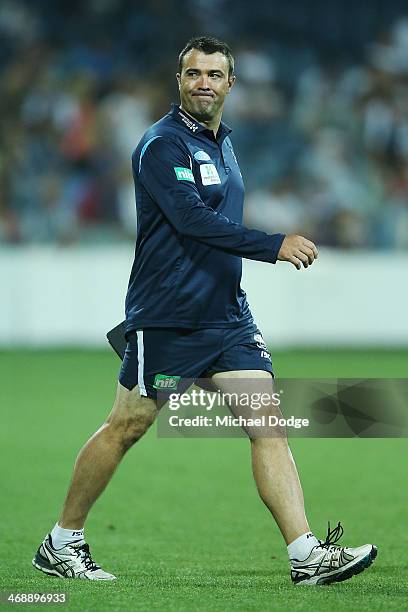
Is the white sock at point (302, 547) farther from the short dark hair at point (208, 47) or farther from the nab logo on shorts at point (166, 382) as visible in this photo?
the short dark hair at point (208, 47)

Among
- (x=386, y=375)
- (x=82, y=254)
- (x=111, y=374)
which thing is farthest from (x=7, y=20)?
(x=386, y=375)

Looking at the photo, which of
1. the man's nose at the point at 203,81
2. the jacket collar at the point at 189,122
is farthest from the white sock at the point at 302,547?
the man's nose at the point at 203,81

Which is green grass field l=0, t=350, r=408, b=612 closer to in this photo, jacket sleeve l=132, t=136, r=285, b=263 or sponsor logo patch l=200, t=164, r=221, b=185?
jacket sleeve l=132, t=136, r=285, b=263

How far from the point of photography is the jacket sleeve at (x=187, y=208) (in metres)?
5.51

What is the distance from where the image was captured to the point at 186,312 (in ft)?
19.0

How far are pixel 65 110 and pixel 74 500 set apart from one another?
13.9 metres

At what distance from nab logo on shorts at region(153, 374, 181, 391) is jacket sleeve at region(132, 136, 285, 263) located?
25.0 inches

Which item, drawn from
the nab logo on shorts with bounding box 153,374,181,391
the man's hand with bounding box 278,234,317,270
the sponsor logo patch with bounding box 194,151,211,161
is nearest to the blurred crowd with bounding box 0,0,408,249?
the sponsor logo patch with bounding box 194,151,211,161

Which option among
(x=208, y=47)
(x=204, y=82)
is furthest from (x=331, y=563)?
(x=208, y=47)

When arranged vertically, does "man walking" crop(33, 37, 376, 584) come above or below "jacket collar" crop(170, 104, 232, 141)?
below

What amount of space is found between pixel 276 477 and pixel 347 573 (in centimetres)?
51

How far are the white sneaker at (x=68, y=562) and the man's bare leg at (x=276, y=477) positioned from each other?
2.70 ft

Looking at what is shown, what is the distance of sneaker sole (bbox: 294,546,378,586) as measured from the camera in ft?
18.0

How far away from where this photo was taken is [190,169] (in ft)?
18.8
